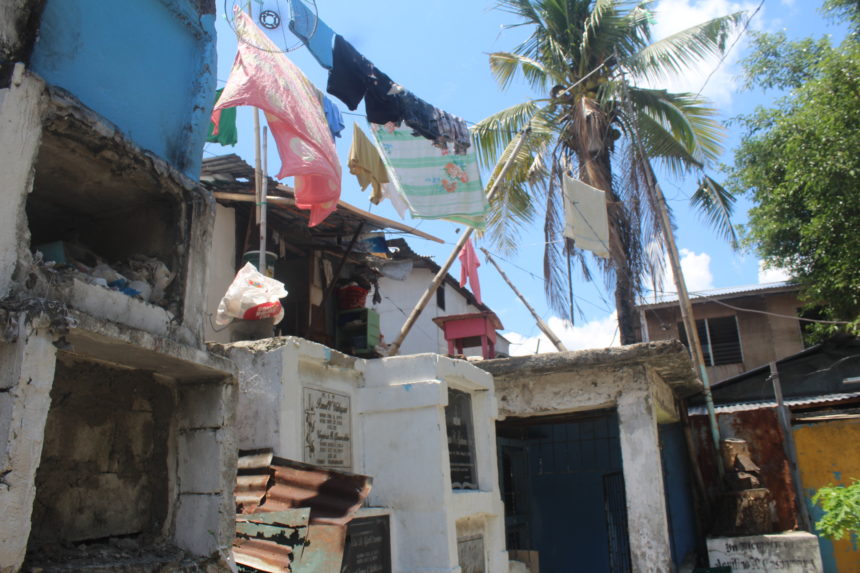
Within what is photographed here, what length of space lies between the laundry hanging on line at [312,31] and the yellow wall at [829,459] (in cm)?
782

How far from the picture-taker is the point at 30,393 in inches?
117

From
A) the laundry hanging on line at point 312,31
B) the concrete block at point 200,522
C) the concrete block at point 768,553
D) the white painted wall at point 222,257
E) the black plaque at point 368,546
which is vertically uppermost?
the laundry hanging on line at point 312,31

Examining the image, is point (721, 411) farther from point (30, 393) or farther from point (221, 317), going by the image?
point (30, 393)

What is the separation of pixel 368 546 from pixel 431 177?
407 centimetres

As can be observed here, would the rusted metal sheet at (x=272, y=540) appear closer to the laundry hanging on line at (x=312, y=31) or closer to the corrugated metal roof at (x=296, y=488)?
the corrugated metal roof at (x=296, y=488)

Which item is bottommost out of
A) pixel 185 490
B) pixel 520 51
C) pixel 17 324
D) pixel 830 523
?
pixel 830 523

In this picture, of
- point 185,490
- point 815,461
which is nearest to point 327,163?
point 185,490

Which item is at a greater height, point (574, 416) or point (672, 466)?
point (574, 416)

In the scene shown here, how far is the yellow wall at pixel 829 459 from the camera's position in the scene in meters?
9.37

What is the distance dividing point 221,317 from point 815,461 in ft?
26.3

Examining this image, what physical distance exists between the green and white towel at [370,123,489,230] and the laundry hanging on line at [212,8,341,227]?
3.39 ft

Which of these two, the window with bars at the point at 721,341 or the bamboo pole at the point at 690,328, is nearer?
the bamboo pole at the point at 690,328

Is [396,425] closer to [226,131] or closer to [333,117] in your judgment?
→ [333,117]

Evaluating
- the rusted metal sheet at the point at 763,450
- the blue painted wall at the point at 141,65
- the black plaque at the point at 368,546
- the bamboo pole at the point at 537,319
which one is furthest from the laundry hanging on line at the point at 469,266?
the blue painted wall at the point at 141,65
